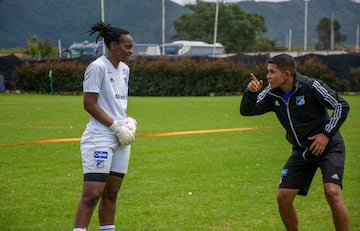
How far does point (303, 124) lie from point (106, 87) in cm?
192

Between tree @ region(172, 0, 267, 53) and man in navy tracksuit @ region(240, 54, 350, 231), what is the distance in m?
73.9

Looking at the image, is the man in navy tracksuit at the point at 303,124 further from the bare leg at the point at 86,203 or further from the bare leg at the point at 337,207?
the bare leg at the point at 86,203

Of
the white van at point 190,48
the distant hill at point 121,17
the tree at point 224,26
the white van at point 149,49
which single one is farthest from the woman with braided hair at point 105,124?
the tree at point 224,26

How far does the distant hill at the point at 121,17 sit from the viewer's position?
8331 centimetres

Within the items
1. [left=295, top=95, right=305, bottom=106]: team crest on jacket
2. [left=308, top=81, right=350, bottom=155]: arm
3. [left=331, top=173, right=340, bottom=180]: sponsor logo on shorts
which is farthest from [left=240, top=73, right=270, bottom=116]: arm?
[left=331, top=173, right=340, bottom=180]: sponsor logo on shorts

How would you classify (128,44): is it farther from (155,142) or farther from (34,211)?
(155,142)

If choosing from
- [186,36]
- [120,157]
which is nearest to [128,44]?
[120,157]

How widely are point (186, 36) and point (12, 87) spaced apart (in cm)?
5420

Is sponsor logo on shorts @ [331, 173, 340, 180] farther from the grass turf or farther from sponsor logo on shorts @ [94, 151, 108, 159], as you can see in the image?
sponsor logo on shorts @ [94, 151, 108, 159]

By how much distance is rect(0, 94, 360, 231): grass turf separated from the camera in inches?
336

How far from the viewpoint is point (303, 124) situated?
699 centimetres

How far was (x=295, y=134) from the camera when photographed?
703 cm

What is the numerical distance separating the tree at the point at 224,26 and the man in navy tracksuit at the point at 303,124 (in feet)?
243

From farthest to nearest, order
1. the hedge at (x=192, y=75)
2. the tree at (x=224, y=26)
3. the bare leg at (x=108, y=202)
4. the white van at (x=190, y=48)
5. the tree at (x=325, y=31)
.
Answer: the tree at (x=325, y=31) → the tree at (x=224, y=26) → the white van at (x=190, y=48) → the hedge at (x=192, y=75) → the bare leg at (x=108, y=202)
